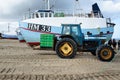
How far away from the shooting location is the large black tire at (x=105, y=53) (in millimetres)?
19391

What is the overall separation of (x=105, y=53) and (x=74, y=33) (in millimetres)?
2664

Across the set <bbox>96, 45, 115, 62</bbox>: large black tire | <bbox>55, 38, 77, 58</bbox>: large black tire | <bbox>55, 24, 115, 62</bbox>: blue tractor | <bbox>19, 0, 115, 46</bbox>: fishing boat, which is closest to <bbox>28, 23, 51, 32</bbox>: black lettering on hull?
<bbox>19, 0, 115, 46</bbox>: fishing boat

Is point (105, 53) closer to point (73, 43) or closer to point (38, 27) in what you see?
point (73, 43)

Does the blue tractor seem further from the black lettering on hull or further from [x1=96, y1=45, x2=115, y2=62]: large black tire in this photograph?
the black lettering on hull

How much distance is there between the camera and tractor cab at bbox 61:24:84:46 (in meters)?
21.0

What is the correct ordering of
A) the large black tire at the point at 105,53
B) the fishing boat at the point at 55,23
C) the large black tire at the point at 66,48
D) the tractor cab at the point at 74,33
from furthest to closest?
the fishing boat at the point at 55,23
the tractor cab at the point at 74,33
the large black tire at the point at 66,48
the large black tire at the point at 105,53

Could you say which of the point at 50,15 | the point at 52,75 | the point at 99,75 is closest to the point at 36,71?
the point at 52,75

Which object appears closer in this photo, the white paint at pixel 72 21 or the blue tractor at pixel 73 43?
the blue tractor at pixel 73 43

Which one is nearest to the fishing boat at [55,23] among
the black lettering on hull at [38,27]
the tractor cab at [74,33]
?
the black lettering on hull at [38,27]

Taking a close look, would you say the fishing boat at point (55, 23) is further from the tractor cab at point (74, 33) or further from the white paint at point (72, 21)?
the tractor cab at point (74, 33)

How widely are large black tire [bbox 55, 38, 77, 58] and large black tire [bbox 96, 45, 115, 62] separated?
1672mm

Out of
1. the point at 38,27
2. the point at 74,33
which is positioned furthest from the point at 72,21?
the point at 74,33

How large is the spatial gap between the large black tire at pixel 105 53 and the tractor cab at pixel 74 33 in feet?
5.64

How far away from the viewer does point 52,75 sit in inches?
499
